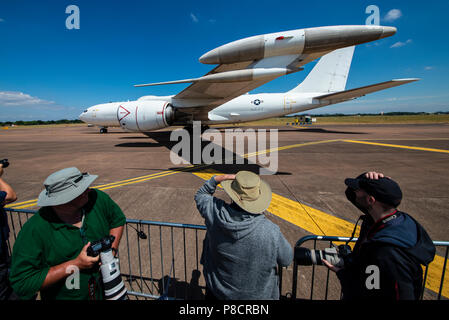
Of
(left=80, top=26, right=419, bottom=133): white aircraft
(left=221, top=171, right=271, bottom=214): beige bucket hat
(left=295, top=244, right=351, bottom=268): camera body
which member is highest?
(left=80, top=26, right=419, bottom=133): white aircraft

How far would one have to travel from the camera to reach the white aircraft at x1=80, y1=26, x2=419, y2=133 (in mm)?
5152

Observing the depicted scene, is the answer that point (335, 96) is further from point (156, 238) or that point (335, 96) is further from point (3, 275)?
point (3, 275)

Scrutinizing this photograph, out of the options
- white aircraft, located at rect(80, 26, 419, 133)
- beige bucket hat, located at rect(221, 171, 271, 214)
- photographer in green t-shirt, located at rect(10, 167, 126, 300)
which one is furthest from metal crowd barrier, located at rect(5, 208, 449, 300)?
white aircraft, located at rect(80, 26, 419, 133)

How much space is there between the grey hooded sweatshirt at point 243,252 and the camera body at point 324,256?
0.41m

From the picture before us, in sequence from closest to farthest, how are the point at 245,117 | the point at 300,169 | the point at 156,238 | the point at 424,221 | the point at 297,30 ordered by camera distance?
the point at 156,238 < the point at 424,221 < the point at 297,30 < the point at 300,169 < the point at 245,117

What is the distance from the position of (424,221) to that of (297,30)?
18.3 feet

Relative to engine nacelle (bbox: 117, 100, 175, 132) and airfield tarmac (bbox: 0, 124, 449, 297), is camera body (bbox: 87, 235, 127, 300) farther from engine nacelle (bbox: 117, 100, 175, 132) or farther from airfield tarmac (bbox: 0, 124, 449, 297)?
engine nacelle (bbox: 117, 100, 175, 132)

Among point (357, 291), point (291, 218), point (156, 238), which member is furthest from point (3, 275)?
point (291, 218)

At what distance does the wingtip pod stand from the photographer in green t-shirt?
5469mm

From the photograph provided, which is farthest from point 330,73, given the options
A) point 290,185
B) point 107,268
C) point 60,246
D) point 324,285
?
point 60,246

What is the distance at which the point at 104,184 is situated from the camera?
6.21 metres

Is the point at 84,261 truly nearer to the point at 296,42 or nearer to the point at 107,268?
the point at 107,268

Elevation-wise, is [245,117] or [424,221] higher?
[245,117]

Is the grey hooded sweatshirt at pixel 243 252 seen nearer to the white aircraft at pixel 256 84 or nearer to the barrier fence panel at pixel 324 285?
→ the barrier fence panel at pixel 324 285
